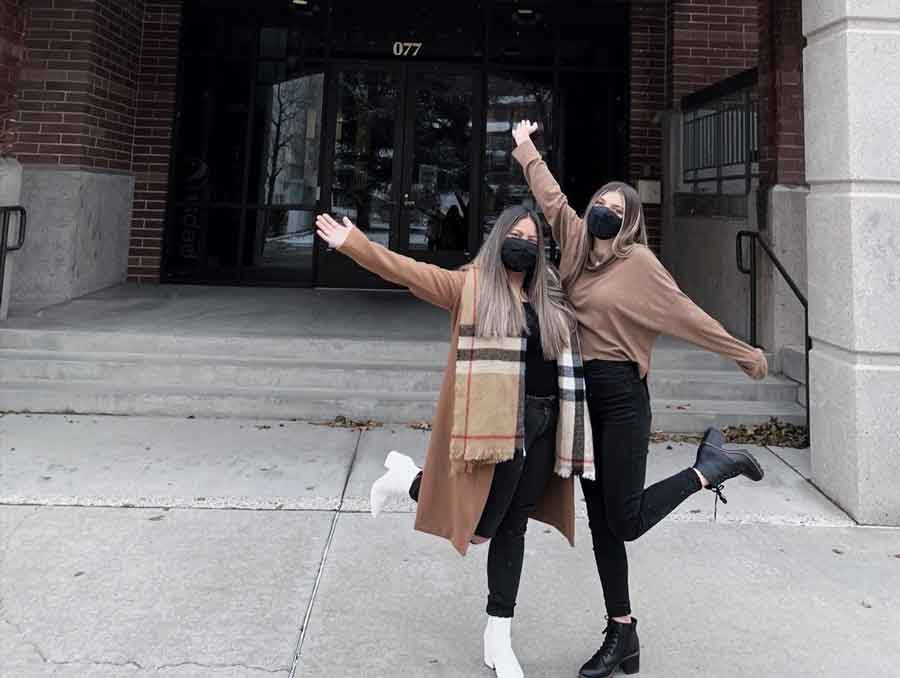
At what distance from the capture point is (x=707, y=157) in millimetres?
8820

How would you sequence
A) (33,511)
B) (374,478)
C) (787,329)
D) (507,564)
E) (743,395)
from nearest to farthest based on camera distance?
1. (507,564)
2. (33,511)
3. (374,478)
4. (743,395)
5. (787,329)

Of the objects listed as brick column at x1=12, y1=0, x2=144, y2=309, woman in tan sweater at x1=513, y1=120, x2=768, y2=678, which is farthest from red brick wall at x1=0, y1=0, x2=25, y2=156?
woman in tan sweater at x1=513, y1=120, x2=768, y2=678

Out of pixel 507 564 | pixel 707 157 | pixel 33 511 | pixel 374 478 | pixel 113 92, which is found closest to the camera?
pixel 507 564

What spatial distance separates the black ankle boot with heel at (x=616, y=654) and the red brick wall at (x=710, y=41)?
8498 mm

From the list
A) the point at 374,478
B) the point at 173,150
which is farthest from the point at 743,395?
the point at 173,150

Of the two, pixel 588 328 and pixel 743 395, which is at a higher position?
pixel 588 328

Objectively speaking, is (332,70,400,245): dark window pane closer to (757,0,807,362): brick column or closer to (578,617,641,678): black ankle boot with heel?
(757,0,807,362): brick column

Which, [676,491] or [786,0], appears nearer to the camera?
[676,491]

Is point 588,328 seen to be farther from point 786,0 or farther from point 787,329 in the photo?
point 786,0

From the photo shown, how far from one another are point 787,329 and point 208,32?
8743 millimetres

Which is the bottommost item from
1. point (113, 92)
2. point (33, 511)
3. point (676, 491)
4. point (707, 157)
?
point (33, 511)

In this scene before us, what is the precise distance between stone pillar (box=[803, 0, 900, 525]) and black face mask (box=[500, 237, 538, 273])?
9.34 ft

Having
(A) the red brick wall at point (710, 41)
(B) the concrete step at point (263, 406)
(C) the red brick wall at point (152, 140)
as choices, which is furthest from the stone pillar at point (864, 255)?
(C) the red brick wall at point (152, 140)

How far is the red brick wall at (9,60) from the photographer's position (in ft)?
25.3
